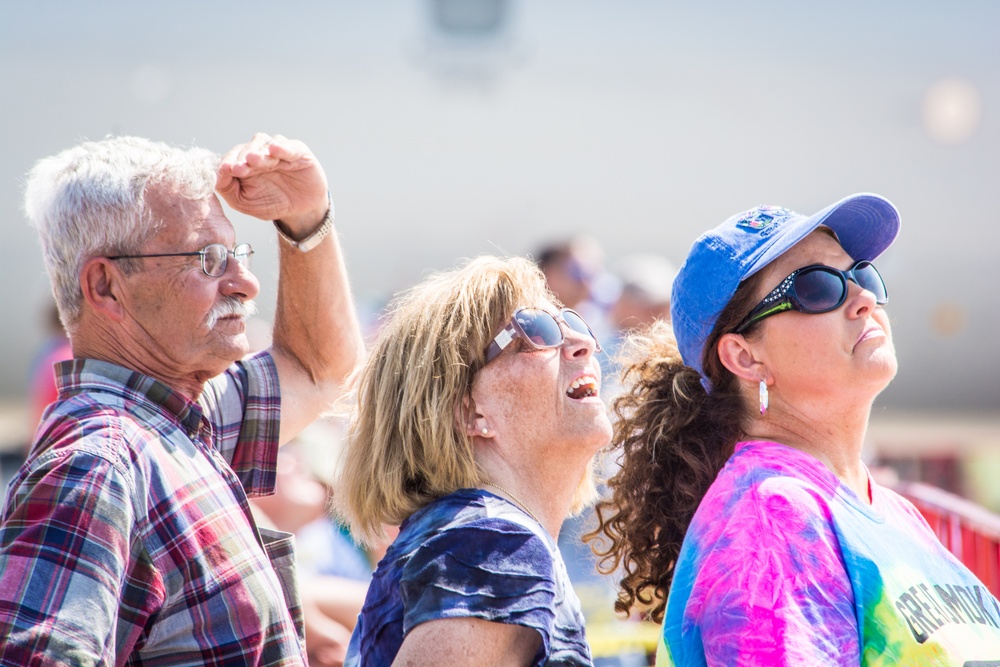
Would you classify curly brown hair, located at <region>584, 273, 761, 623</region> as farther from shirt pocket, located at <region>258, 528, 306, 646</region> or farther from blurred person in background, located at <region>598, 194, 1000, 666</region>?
shirt pocket, located at <region>258, 528, 306, 646</region>

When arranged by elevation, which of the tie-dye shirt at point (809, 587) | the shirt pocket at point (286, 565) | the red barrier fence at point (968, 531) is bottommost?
the red barrier fence at point (968, 531)

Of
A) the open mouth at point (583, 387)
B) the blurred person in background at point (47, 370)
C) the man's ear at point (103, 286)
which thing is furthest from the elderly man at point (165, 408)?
the blurred person in background at point (47, 370)

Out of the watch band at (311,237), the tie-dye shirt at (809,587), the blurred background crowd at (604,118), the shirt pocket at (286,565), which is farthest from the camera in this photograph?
the blurred background crowd at (604,118)

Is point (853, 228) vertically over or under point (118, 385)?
over

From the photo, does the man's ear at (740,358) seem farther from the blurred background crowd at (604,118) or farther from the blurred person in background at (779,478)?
the blurred background crowd at (604,118)

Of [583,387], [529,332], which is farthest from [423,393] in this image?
[583,387]

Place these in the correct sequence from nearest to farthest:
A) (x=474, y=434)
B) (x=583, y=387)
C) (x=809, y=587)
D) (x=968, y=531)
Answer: (x=809, y=587) < (x=474, y=434) < (x=583, y=387) < (x=968, y=531)

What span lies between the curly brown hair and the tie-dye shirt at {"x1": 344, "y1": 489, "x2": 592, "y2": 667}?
1.24 feet

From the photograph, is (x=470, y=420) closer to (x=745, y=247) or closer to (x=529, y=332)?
(x=529, y=332)

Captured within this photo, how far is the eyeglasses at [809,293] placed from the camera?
201 centimetres

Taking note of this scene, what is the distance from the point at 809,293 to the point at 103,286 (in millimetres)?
1466

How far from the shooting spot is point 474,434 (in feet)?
7.00

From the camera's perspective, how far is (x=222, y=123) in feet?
31.1

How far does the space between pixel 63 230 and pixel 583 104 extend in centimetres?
810
